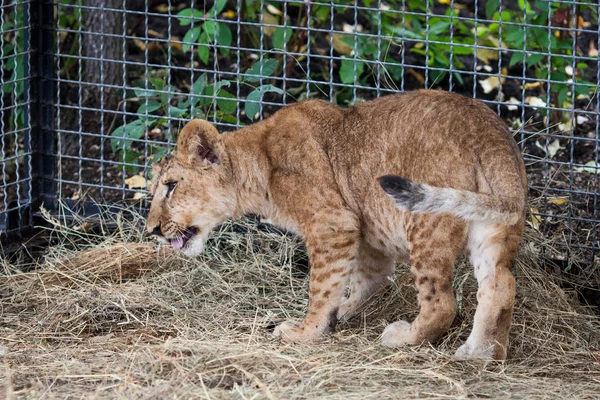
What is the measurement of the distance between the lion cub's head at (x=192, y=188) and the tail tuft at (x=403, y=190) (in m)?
1.36

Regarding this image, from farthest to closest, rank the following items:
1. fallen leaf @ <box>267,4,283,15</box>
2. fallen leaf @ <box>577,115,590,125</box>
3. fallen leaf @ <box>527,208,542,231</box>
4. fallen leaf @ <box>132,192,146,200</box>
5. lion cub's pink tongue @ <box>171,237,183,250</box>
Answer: fallen leaf @ <box>267,4,283,15</box> < fallen leaf @ <box>577,115,590,125</box> < fallen leaf @ <box>132,192,146,200</box> < fallen leaf @ <box>527,208,542,231</box> < lion cub's pink tongue @ <box>171,237,183,250</box>

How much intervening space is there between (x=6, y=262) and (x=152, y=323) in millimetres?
1398

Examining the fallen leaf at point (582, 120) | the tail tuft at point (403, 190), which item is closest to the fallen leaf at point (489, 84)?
the fallen leaf at point (582, 120)

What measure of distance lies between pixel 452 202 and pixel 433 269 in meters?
0.56

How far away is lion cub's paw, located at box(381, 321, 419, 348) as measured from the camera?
16.9 ft

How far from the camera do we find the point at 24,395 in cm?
448

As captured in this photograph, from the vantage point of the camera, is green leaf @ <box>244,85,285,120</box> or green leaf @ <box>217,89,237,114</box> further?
green leaf @ <box>217,89,237,114</box>

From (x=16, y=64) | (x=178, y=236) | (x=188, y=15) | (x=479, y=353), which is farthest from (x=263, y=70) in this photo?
(x=479, y=353)

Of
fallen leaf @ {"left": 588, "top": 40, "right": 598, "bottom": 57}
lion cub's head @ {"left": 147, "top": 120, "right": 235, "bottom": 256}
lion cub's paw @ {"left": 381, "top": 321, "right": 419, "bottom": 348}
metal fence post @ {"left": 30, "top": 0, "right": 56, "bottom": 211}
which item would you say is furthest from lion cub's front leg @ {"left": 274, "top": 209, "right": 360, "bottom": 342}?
fallen leaf @ {"left": 588, "top": 40, "right": 598, "bottom": 57}

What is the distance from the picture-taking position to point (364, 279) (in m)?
5.77

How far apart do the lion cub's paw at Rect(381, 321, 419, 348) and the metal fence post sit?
277 centimetres

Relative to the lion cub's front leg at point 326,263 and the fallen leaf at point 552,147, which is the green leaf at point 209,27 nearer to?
the lion cub's front leg at point 326,263

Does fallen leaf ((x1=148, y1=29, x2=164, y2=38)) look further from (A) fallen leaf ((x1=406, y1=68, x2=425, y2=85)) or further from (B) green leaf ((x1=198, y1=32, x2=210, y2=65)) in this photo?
(B) green leaf ((x1=198, y1=32, x2=210, y2=65))

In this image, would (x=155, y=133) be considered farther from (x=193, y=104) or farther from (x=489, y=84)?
(x=489, y=84)
